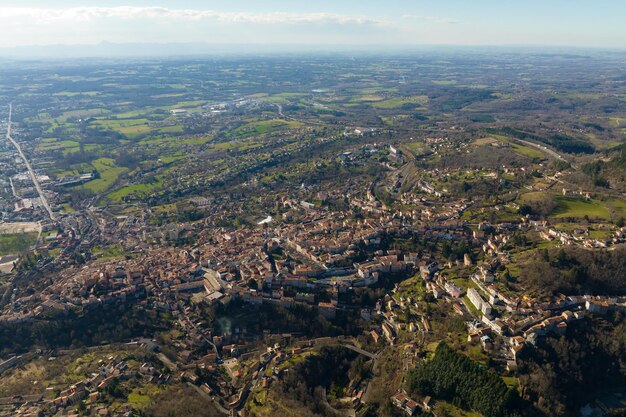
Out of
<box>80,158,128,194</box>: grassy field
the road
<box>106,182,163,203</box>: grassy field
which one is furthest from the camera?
<box>80,158,128,194</box>: grassy field

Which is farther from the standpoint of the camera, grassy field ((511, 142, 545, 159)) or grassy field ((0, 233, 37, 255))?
grassy field ((511, 142, 545, 159))

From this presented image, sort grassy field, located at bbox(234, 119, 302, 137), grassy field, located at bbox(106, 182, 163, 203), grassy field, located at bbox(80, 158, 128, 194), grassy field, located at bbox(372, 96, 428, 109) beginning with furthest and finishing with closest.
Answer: grassy field, located at bbox(372, 96, 428, 109), grassy field, located at bbox(234, 119, 302, 137), grassy field, located at bbox(80, 158, 128, 194), grassy field, located at bbox(106, 182, 163, 203)

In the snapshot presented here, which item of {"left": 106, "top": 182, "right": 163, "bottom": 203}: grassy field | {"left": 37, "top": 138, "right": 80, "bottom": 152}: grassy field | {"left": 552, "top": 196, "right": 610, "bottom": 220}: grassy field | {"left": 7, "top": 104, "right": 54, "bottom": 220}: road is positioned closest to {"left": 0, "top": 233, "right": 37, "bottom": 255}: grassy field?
{"left": 7, "top": 104, "right": 54, "bottom": 220}: road

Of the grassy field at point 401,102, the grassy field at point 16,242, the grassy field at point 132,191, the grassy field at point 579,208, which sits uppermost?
the grassy field at point 401,102

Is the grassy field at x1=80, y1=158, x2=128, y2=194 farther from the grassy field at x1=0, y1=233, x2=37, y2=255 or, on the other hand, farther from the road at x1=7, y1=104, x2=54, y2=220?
the grassy field at x1=0, y1=233, x2=37, y2=255

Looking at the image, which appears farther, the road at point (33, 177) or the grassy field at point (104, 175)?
the grassy field at point (104, 175)

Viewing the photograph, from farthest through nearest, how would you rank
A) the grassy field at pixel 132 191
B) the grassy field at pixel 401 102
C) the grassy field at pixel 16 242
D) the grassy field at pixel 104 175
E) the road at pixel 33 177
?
1. the grassy field at pixel 401 102
2. the grassy field at pixel 104 175
3. the grassy field at pixel 132 191
4. the road at pixel 33 177
5. the grassy field at pixel 16 242

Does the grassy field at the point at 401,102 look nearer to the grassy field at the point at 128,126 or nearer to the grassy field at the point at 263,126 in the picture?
the grassy field at the point at 263,126

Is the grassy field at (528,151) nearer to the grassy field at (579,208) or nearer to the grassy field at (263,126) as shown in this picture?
the grassy field at (579,208)

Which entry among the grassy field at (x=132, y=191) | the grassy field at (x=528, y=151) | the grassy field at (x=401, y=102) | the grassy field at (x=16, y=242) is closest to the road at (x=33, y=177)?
the grassy field at (x=16, y=242)

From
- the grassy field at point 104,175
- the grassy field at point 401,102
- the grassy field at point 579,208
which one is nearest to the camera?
A: the grassy field at point 579,208

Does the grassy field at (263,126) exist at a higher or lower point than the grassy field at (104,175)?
higher

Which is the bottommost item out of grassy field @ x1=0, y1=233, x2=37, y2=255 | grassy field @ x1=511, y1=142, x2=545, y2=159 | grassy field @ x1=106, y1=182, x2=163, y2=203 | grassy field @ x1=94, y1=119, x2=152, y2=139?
grassy field @ x1=0, y1=233, x2=37, y2=255
